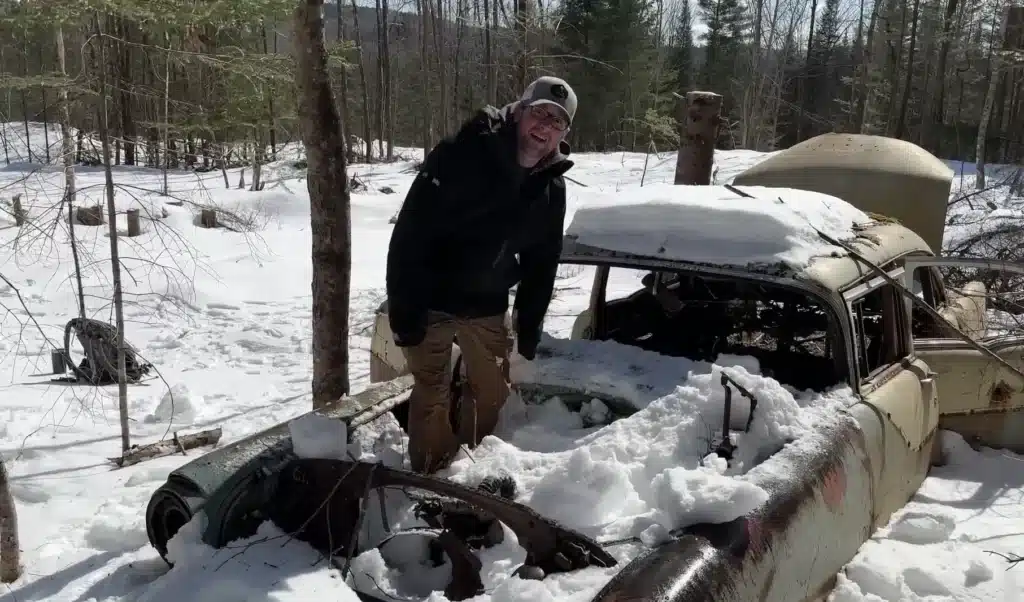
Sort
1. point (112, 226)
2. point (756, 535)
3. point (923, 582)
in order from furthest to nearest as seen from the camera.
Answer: point (112, 226)
point (923, 582)
point (756, 535)

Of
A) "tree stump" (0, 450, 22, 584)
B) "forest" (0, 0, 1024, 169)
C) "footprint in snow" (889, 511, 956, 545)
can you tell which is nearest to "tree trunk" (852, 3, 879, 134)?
"forest" (0, 0, 1024, 169)

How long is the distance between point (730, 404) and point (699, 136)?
5969 millimetres

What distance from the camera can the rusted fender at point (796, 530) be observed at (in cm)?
210

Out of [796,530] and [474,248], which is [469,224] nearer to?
[474,248]

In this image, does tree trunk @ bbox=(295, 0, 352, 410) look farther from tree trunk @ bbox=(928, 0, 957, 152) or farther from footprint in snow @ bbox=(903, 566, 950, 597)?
tree trunk @ bbox=(928, 0, 957, 152)

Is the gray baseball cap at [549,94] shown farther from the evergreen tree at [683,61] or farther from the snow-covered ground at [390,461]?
the evergreen tree at [683,61]

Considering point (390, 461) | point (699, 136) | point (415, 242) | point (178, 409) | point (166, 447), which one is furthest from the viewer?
point (699, 136)

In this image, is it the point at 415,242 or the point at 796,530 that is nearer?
the point at 796,530

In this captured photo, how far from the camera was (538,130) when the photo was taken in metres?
2.94

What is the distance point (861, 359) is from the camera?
3668 mm

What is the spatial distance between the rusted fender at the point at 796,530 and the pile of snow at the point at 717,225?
80 centimetres

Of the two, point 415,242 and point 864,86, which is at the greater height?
point 864,86

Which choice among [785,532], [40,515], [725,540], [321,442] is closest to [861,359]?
[785,532]

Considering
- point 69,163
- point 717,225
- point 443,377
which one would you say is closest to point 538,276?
point 443,377
